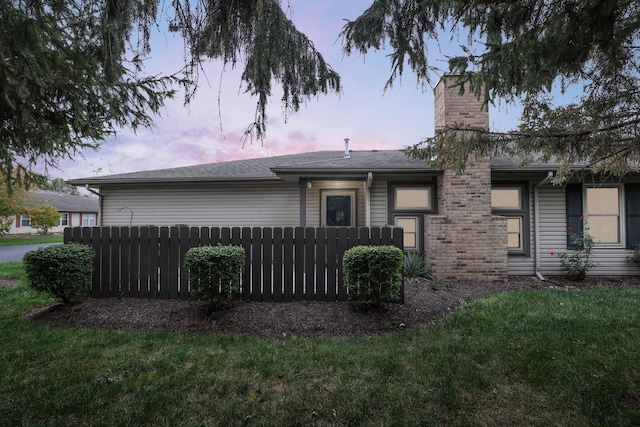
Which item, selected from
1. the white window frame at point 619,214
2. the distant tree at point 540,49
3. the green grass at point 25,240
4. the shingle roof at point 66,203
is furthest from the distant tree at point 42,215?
the white window frame at point 619,214

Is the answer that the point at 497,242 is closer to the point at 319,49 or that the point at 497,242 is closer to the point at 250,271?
the point at 250,271

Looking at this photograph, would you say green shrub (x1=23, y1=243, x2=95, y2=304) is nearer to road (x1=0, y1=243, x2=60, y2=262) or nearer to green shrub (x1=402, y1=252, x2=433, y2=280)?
green shrub (x1=402, y1=252, x2=433, y2=280)

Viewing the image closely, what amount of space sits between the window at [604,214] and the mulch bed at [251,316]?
5470 millimetres

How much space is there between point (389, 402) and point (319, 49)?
299 cm

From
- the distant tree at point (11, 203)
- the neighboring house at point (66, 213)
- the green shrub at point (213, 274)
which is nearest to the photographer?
the green shrub at point (213, 274)

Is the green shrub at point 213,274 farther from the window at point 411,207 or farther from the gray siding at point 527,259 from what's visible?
the gray siding at point 527,259

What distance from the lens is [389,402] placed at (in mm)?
2365

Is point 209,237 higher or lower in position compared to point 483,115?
lower

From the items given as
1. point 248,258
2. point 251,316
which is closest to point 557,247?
point 248,258

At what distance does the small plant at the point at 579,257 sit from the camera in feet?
24.1

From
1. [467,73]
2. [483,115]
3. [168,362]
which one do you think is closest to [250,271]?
[168,362]

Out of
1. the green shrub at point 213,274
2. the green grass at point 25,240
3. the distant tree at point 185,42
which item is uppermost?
the distant tree at point 185,42

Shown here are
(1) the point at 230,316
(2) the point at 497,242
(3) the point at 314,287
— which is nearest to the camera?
(1) the point at 230,316

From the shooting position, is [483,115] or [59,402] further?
[483,115]
